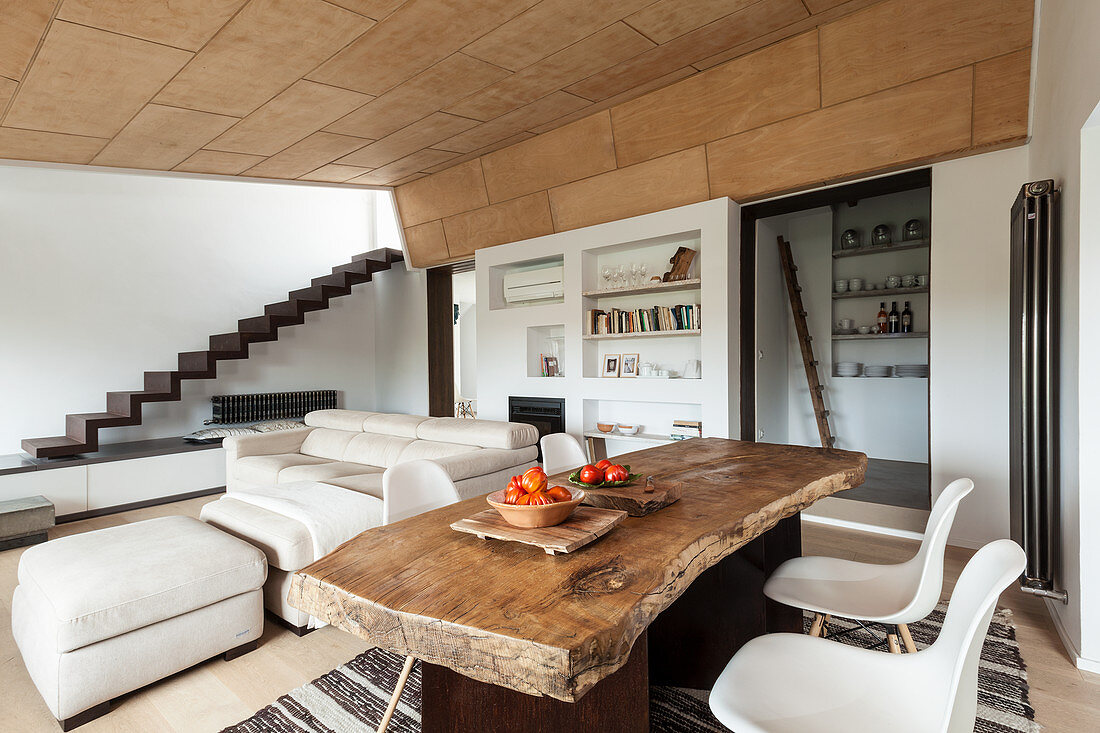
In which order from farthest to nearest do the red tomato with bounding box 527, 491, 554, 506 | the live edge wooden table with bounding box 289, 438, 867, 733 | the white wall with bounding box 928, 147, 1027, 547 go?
1. the white wall with bounding box 928, 147, 1027, 547
2. the red tomato with bounding box 527, 491, 554, 506
3. the live edge wooden table with bounding box 289, 438, 867, 733

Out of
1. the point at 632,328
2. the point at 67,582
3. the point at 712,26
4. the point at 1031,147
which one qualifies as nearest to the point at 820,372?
the point at 632,328

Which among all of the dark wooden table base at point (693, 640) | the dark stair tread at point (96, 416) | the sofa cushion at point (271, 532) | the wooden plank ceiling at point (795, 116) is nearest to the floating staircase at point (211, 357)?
the dark stair tread at point (96, 416)

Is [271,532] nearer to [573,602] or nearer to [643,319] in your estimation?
[573,602]

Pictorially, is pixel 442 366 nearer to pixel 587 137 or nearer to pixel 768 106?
pixel 587 137

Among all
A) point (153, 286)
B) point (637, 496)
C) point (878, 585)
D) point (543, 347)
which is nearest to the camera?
point (637, 496)

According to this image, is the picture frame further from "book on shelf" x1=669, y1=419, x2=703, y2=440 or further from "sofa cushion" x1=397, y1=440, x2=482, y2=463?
"sofa cushion" x1=397, y1=440, x2=482, y2=463

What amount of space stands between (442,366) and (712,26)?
16.9ft

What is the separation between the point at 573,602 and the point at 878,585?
1354 mm

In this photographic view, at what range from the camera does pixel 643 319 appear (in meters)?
4.98

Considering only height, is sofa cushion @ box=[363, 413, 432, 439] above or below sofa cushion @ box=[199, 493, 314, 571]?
above

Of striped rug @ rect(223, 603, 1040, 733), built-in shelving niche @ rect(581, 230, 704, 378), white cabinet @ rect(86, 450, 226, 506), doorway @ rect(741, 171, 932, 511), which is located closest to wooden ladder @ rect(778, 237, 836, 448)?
doorway @ rect(741, 171, 932, 511)

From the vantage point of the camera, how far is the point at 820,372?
6.30 m

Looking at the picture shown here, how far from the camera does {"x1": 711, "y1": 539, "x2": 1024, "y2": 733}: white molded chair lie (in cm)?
104

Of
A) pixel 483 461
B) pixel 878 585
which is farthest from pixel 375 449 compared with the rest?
pixel 878 585
